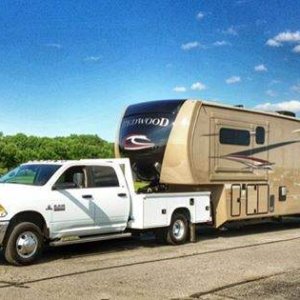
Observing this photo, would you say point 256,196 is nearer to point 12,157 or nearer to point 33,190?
point 33,190

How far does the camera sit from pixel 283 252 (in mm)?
13094

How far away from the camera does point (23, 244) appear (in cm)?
1084

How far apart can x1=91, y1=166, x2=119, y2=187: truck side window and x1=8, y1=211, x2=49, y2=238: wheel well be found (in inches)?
59.5

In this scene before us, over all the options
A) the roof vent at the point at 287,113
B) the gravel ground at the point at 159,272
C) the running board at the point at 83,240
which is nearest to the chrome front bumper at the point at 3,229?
the gravel ground at the point at 159,272

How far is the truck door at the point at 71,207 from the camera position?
454 inches

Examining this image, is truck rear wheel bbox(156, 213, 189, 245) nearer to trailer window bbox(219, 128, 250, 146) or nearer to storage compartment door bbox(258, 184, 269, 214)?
trailer window bbox(219, 128, 250, 146)

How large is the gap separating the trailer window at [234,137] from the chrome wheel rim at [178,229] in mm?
2516

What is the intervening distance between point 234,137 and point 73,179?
5460 mm

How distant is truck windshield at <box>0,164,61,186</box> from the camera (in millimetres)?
11876

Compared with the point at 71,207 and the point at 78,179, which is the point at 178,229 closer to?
the point at 78,179

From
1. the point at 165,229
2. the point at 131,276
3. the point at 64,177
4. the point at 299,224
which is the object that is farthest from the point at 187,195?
the point at 299,224

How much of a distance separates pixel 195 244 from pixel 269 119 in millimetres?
4909

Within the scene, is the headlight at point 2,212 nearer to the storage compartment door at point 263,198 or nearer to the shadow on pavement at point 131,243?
the shadow on pavement at point 131,243

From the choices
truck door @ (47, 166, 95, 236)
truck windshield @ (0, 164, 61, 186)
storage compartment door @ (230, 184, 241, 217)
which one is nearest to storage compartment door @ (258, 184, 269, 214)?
storage compartment door @ (230, 184, 241, 217)
